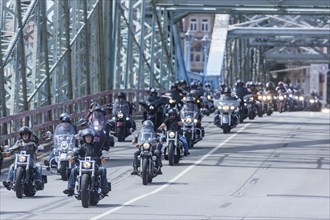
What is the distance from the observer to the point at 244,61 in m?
112

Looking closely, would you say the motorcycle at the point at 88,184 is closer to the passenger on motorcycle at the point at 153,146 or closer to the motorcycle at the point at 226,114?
the passenger on motorcycle at the point at 153,146

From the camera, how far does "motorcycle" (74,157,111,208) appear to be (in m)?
20.4

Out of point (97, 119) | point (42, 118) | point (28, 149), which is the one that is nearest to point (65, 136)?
point (28, 149)

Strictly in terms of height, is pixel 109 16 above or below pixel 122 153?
above

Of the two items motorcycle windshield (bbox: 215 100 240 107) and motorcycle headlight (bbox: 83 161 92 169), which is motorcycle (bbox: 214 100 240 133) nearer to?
motorcycle windshield (bbox: 215 100 240 107)

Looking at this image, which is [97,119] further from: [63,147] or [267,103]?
[267,103]

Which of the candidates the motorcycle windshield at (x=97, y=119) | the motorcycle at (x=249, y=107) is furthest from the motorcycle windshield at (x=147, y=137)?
the motorcycle at (x=249, y=107)

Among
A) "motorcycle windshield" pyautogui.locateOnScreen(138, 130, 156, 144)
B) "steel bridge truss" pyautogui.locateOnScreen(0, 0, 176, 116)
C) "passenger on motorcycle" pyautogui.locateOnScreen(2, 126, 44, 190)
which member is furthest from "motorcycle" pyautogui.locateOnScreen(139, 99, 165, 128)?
"passenger on motorcycle" pyautogui.locateOnScreen(2, 126, 44, 190)

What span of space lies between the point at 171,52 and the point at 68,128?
145ft

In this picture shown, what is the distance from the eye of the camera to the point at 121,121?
125ft

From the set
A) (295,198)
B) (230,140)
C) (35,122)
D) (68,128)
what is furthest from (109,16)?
(295,198)

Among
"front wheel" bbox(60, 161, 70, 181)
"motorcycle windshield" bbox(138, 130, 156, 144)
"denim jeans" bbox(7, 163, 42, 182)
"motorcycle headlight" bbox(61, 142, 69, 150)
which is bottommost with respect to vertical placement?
"front wheel" bbox(60, 161, 70, 181)

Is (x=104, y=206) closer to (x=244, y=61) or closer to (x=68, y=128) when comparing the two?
(x=68, y=128)

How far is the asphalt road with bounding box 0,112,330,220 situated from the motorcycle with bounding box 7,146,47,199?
19 centimetres
